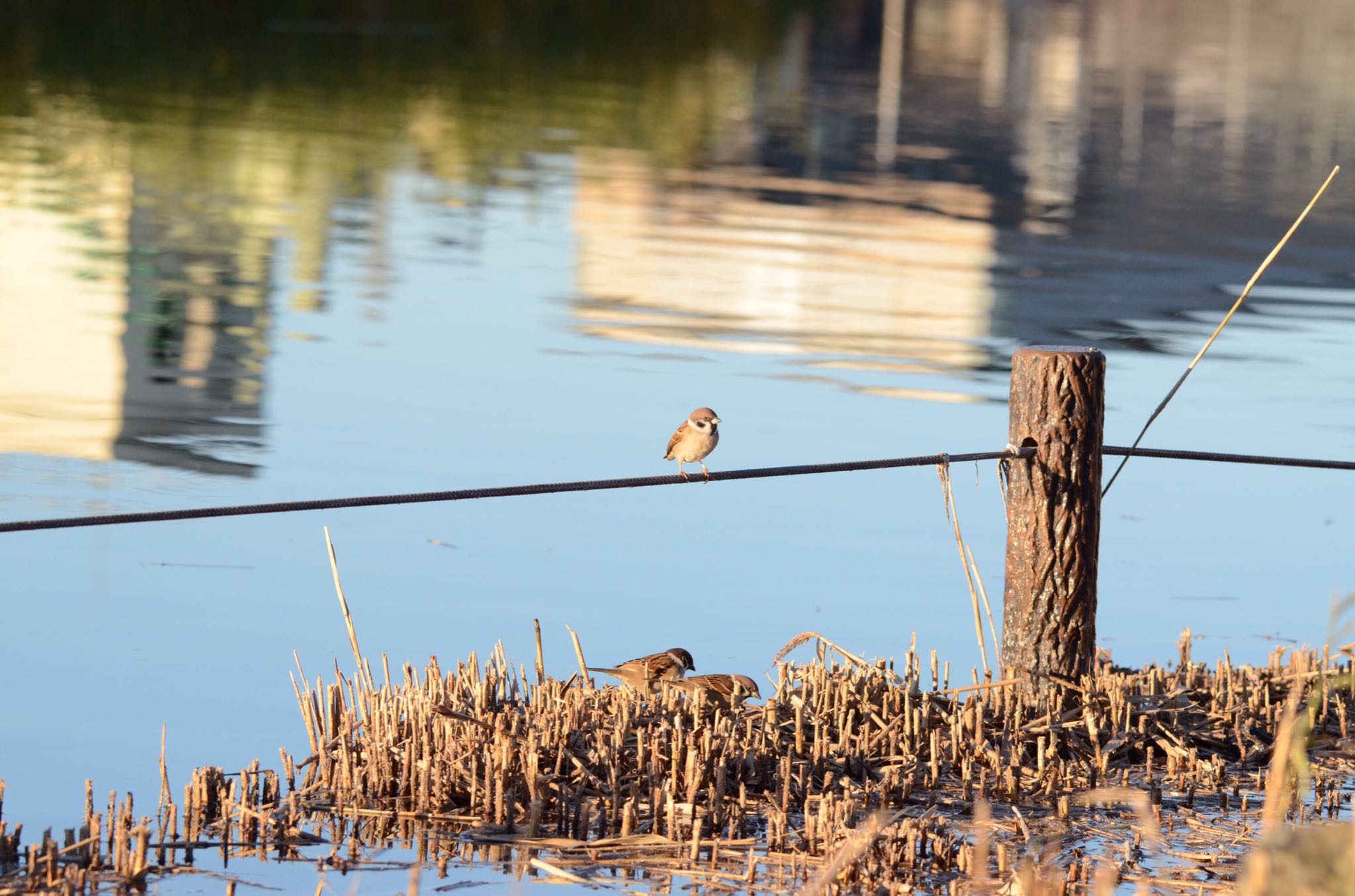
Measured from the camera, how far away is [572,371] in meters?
15.3

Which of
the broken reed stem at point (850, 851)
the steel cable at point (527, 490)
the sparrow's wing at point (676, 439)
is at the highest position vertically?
the sparrow's wing at point (676, 439)

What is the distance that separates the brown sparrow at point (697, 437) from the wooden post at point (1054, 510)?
1327 mm

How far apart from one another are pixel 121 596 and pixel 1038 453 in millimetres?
4643

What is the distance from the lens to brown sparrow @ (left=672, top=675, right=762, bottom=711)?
716 cm

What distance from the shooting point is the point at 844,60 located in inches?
2216

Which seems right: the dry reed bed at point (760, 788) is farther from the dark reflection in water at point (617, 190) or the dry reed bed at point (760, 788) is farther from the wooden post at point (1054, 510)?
the dark reflection in water at point (617, 190)

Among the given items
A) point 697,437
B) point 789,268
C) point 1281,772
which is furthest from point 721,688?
point 789,268

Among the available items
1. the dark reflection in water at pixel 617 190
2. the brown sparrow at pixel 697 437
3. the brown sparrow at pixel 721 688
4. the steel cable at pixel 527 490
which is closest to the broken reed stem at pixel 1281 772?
the steel cable at pixel 527 490

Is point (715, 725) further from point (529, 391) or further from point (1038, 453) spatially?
point (529, 391)

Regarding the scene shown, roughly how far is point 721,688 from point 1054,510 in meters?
1.28

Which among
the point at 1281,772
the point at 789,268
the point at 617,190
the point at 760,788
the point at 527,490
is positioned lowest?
the point at 760,788

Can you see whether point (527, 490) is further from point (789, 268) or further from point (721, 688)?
point (789, 268)

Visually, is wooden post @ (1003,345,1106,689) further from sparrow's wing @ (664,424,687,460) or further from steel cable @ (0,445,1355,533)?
sparrow's wing @ (664,424,687,460)

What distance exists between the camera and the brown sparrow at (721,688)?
7.16m
